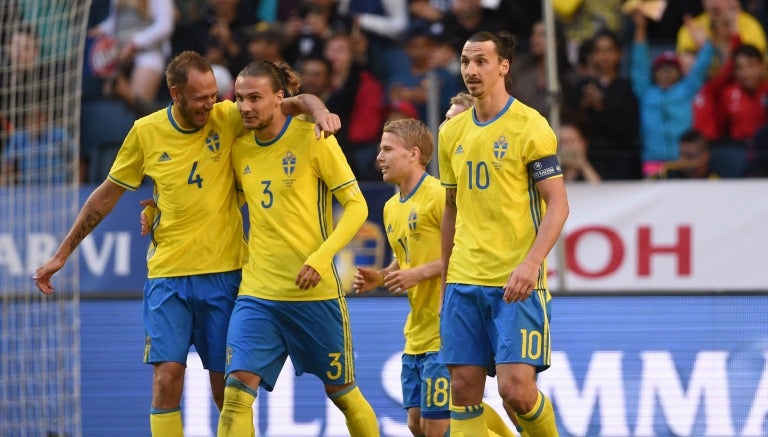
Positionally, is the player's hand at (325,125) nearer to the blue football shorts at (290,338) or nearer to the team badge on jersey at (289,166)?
the team badge on jersey at (289,166)

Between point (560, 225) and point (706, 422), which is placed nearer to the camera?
point (560, 225)

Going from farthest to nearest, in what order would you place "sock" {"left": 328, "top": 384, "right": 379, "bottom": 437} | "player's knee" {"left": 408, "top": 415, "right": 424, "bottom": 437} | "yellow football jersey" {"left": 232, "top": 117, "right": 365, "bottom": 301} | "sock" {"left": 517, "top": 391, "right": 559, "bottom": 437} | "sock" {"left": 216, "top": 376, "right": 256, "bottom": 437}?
1. "player's knee" {"left": 408, "top": 415, "right": 424, "bottom": 437}
2. "sock" {"left": 328, "top": 384, "right": 379, "bottom": 437}
3. "yellow football jersey" {"left": 232, "top": 117, "right": 365, "bottom": 301}
4. "sock" {"left": 216, "top": 376, "right": 256, "bottom": 437}
5. "sock" {"left": 517, "top": 391, "right": 559, "bottom": 437}

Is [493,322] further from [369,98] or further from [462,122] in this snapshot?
[369,98]

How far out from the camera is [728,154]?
11.6 metres

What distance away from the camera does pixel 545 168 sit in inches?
245

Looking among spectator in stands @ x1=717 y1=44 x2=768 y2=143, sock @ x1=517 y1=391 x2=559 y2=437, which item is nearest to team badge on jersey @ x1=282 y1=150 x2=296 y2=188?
sock @ x1=517 y1=391 x2=559 y2=437

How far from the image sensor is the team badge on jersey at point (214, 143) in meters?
7.03

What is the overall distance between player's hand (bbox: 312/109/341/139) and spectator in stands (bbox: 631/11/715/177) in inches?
213

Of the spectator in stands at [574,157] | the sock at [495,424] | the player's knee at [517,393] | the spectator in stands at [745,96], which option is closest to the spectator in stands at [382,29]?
the spectator in stands at [574,157]

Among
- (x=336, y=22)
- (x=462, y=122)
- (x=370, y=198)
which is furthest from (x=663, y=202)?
(x=462, y=122)

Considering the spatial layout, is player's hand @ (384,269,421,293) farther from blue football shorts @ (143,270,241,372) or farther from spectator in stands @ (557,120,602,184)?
spectator in stands @ (557,120,602,184)

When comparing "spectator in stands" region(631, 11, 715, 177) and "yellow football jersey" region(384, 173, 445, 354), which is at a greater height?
"spectator in stands" region(631, 11, 715, 177)

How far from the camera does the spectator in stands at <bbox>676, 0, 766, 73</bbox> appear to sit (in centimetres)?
1214

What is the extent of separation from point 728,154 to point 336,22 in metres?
3.76
